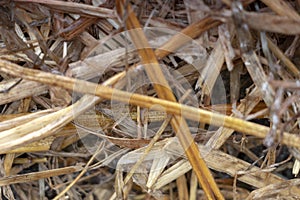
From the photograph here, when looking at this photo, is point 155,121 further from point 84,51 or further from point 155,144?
point 84,51

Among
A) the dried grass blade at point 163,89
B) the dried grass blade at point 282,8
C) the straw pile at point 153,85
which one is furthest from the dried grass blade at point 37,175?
the dried grass blade at point 282,8

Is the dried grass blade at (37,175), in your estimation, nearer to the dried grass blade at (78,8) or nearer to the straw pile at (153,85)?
the straw pile at (153,85)

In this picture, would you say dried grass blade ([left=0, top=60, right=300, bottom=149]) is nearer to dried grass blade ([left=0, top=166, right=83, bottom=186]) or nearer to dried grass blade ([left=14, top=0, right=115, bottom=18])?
dried grass blade ([left=14, top=0, right=115, bottom=18])

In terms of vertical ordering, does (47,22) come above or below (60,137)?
above

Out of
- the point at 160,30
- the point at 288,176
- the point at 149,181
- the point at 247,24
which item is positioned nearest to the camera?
the point at 247,24

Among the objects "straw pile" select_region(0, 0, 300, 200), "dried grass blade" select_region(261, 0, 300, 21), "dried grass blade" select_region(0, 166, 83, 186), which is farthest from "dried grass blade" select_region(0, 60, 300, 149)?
"dried grass blade" select_region(0, 166, 83, 186)

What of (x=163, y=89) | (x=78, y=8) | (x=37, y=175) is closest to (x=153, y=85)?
(x=163, y=89)

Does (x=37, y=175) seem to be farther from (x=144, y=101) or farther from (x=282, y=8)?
(x=282, y=8)

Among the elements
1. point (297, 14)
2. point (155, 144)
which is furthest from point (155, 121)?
point (297, 14)
